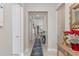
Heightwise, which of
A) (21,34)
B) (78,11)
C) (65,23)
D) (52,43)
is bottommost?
(52,43)

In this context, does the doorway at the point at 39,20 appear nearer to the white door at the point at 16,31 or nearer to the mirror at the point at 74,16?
the white door at the point at 16,31

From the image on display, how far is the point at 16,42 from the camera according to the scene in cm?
334

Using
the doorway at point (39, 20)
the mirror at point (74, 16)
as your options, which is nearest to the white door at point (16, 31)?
the doorway at point (39, 20)

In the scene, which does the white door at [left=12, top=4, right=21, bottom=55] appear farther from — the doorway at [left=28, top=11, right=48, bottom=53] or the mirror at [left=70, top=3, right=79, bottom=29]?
the mirror at [left=70, top=3, right=79, bottom=29]

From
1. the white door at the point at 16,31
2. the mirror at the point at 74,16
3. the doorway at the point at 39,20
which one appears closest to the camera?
the mirror at the point at 74,16

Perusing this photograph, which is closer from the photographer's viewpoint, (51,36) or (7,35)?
(7,35)

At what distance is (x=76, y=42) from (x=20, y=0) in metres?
0.76

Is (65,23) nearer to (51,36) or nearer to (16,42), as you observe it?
(16,42)

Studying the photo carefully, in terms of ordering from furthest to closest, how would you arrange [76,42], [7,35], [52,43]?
1. [52,43]
2. [7,35]
3. [76,42]

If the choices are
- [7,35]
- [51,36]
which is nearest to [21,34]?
[51,36]

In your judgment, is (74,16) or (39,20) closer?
(74,16)

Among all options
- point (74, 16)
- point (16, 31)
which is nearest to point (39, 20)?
point (16, 31)

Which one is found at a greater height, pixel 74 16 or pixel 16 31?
pixel 74 16

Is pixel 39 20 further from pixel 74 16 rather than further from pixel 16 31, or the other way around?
pixel 74 16
